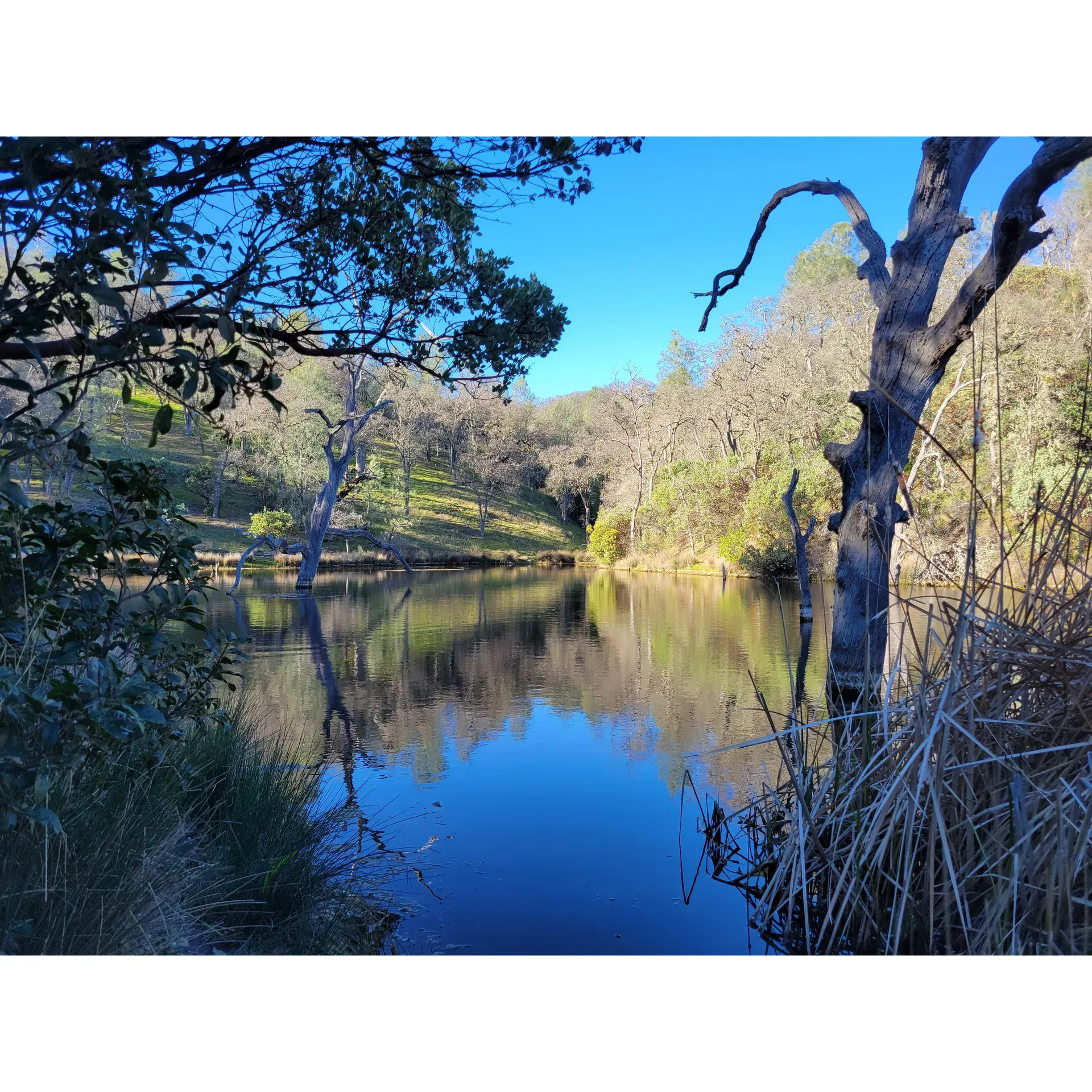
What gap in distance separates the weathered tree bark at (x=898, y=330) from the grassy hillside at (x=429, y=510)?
1084cm

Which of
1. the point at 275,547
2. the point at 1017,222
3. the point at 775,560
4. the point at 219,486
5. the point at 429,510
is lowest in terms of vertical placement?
the point at 275,547

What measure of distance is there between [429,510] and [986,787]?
18.6 m

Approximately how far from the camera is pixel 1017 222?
2650 millimetres

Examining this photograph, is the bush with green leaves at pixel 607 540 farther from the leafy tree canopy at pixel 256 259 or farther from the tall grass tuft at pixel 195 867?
the tall grass tuft at pixel 195 867

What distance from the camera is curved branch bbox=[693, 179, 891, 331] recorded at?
310 centimetres

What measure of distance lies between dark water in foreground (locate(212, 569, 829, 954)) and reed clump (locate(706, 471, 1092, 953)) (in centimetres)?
45

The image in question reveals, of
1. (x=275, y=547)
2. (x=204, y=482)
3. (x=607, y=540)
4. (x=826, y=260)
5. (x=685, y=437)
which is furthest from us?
Result: (x=607, y=540)

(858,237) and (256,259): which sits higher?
(858,237)

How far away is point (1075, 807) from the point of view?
167 cm

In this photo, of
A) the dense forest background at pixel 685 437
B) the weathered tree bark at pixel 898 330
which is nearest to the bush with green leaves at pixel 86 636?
the weathered tree bark at pixel 898 330

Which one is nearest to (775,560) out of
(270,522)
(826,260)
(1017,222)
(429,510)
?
(826,260)

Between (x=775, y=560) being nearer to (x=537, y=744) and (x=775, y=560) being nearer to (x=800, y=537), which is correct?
(x=800, y=537)

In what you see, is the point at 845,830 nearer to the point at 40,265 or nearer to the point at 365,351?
the point at 365,351
